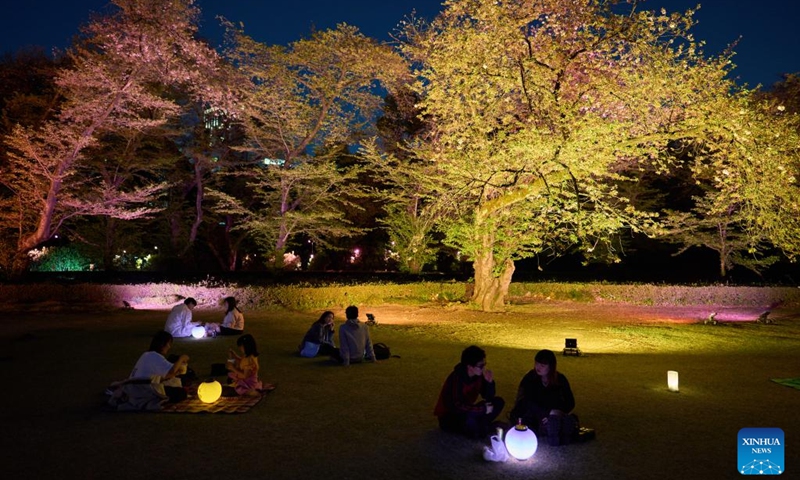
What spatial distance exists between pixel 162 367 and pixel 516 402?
4.47 meters

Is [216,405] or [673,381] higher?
[673,381]

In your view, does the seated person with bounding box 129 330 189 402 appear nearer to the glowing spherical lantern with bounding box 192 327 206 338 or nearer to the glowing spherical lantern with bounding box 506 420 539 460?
the glowing spherical lantern with bounding box 506 420 539 460

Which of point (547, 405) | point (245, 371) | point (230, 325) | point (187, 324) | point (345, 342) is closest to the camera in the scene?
point (547, 405)

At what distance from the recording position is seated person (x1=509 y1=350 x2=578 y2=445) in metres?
6.17

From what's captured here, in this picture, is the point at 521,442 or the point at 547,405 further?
the point at 547,405

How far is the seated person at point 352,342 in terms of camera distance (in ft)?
35.2

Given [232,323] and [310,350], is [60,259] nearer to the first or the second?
[232,323]

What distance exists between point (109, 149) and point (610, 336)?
2562cm

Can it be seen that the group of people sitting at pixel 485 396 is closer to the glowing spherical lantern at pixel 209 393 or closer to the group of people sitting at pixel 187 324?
the glowing spherical lantern at pixel 209 393

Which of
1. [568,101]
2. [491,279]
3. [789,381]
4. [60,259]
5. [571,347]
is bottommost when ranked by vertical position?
[789,381]

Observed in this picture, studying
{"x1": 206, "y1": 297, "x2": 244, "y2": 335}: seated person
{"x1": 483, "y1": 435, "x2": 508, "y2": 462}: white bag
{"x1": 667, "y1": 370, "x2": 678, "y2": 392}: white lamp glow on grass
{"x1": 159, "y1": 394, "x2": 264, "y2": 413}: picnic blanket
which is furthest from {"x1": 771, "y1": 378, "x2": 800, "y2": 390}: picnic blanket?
{"x1": 206, "y1": 297, "x2": 244, "y2": 335}: seated person

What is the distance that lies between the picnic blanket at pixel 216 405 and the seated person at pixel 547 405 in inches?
139

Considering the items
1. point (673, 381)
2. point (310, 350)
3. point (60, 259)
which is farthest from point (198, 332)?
point (60, 259)

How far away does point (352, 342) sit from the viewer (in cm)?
1085
